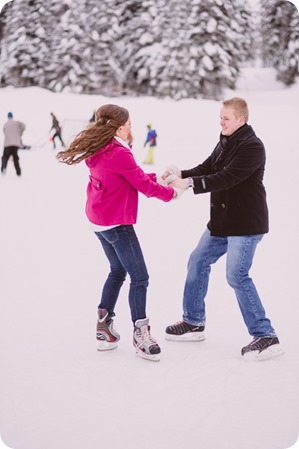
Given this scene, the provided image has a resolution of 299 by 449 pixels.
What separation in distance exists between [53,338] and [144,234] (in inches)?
74.6

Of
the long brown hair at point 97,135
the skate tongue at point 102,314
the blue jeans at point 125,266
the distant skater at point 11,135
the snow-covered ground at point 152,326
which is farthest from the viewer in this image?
the distant skater at point 11,135

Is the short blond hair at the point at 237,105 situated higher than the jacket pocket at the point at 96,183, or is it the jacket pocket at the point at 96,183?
the short blond hair at the point at 237,105

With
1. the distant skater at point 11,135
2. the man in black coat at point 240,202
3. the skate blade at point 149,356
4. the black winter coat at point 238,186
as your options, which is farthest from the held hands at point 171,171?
the skate blade at point 149,356

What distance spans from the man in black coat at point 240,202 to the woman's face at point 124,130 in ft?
1.14

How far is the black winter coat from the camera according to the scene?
3033mm

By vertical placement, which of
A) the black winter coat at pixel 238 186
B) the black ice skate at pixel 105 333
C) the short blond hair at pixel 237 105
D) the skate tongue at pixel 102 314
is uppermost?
the short blond hair at pixel 237 105

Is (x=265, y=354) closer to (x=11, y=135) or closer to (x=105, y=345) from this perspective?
(x=105, y=345)

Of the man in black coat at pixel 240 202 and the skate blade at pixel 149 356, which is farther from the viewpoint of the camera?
the skate blade at pixel 149 356

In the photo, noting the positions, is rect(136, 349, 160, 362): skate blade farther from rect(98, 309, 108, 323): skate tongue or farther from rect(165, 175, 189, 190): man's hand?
rect(165, 175, 189, 190): man's hand

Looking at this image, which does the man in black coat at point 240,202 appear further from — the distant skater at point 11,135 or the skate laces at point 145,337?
the distant skater at point 11,135

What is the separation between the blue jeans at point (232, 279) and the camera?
318cm

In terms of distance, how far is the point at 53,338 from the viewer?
3.39 m

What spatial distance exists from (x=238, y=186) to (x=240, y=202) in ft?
0.29

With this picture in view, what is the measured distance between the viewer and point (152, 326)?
140 inches
